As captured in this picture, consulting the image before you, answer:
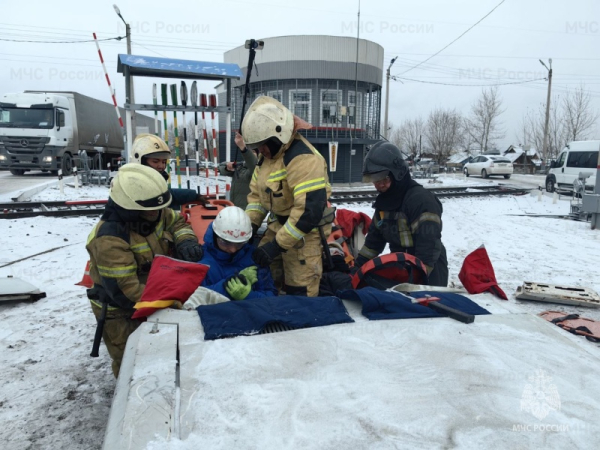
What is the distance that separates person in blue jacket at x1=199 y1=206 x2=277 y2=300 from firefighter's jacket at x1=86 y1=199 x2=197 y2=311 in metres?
0.38

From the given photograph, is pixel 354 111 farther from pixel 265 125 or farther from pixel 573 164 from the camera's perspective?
pixel 265 125

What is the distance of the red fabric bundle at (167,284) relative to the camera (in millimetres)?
2107

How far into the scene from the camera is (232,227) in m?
3.01

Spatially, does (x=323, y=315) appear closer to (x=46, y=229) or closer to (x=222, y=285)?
(x=222, y=285)

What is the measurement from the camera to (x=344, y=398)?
137cm

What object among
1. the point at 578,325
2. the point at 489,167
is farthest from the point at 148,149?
the point at 489,167

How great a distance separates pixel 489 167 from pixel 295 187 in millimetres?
25982

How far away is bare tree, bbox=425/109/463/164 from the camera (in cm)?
5041

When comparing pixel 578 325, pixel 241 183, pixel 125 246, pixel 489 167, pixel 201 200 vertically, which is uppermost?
pixel 489 167

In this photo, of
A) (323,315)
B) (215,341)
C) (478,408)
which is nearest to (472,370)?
(478,408)

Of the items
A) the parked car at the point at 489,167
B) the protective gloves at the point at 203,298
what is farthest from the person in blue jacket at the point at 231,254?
the parked car at the point at 489,167

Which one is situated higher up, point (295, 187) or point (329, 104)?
point (329, 104)

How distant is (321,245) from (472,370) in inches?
76.7

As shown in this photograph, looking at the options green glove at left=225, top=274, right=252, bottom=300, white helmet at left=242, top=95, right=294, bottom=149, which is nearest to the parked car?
white helmet at left=242, top=95, right=294, bottom=149
